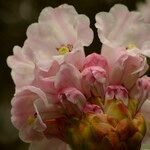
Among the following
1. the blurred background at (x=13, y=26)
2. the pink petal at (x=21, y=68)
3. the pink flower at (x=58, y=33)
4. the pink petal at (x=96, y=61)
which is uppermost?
the pink flower at (x=58, y=33)

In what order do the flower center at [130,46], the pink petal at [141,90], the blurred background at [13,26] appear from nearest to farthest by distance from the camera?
the pink petal at [141,90] → the flower center at [130,46] → the blurred background at [13,26]

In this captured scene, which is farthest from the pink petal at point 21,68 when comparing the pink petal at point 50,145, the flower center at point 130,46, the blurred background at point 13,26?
the blurred background at point 13,26

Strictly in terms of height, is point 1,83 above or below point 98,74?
below

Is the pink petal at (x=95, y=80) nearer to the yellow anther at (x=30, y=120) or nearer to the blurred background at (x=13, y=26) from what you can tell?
the yellow anther at (x=30, y=120)

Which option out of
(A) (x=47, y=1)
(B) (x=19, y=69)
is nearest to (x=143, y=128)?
(B) (x=19, y=69)

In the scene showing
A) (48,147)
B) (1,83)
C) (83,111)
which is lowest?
(1,83)

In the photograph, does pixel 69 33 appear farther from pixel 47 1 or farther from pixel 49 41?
pixel 47 1
